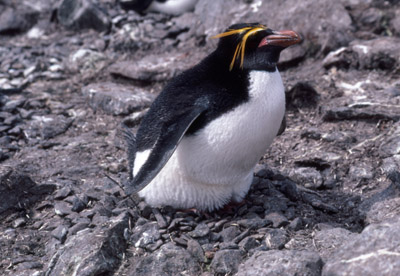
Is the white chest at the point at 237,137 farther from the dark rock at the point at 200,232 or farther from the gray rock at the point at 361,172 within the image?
the gray rock at the point at 361,172

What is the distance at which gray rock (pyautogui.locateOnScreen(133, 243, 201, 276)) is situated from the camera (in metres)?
2.36

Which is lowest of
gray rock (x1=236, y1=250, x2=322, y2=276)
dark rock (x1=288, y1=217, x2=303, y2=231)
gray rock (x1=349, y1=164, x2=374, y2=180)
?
gray rock (x1=349, y1=164, x2=374, y2=180)

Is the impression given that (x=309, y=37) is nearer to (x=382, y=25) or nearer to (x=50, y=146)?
(x=382, y=25)

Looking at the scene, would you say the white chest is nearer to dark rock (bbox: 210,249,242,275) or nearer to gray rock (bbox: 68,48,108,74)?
dark rock (bbox: 210,249,242,275)

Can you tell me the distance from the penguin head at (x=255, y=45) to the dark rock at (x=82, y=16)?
3.51m

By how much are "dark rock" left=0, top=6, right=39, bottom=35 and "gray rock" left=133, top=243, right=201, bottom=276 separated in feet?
14.7

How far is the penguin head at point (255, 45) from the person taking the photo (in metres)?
2.61

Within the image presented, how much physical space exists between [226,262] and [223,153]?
1.76ft

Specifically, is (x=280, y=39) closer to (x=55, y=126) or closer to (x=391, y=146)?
(x=391, y=146)

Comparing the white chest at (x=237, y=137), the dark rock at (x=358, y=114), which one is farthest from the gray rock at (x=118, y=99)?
the white chest at (x=237, y=137)

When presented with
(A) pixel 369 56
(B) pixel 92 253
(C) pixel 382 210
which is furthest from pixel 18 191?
(A) pixel 369 56

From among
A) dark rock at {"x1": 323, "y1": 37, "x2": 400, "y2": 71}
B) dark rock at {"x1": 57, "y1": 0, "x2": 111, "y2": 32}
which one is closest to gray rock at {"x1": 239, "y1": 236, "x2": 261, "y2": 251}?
dark rock at {"x1": 323, "y1": 37, "x2": 400, "y2": 71}

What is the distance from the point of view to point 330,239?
239cm

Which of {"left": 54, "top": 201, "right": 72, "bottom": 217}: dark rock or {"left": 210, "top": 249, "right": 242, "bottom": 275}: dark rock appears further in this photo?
{"left": 54, "top": 201, "right": 72, "bottom": 217}: dark rock
